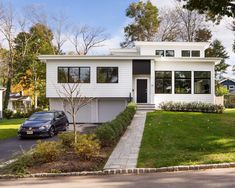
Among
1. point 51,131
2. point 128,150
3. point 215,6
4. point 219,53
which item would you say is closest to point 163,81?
point 51,131

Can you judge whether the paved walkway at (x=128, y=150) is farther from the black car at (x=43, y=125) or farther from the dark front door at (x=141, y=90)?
the dark front door at (x=141, y=90)

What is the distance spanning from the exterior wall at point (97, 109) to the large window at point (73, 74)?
2.12 meters

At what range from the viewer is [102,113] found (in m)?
32.8

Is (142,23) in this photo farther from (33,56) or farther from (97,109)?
(97,109)

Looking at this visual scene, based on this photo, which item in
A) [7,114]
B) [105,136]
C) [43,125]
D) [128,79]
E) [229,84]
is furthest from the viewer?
[229,84]

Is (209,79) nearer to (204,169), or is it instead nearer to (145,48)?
(145,48)

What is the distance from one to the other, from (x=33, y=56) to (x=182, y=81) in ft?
81.8

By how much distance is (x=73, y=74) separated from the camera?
3147 cm

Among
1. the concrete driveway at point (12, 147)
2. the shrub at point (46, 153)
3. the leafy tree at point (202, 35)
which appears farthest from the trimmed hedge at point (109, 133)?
the leafy tree at point (202, 35)

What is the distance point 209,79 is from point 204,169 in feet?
73.8

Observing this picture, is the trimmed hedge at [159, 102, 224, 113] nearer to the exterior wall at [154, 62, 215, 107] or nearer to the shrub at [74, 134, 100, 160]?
the exterior wall at [154, 62, 215, 107]

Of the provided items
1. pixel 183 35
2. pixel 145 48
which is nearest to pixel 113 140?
pixel 145 48

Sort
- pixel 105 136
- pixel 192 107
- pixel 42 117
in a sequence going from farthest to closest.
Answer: pixel 192 107
pixel 42 117
pixel 105 136

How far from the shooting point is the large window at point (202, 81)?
105 ft
